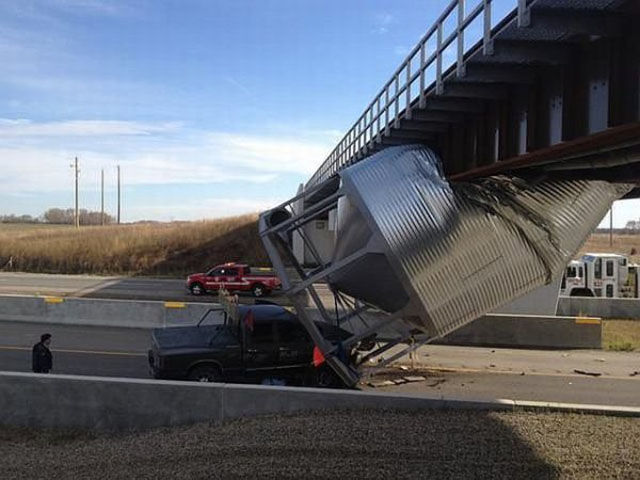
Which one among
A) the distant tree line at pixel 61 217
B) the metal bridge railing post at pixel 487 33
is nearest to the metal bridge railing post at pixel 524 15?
the metal bridge railing post at pixel 487 33

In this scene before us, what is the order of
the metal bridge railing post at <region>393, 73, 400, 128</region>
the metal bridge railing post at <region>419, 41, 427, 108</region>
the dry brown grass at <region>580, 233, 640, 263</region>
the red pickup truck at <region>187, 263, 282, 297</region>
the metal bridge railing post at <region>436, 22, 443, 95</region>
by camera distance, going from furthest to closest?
the dry brown grass at <region>580, 233, 640, 263</region> < the red pickup truck at <region>187, 263, 282, 297</region> < the metal bridge railing post at <region>393, 73, 400, 128</region> < the metal bridge railing post at <region>419, 41, 427, 108</region> < the metal bridge railing post at <region>436, 22, 443, 95</region>

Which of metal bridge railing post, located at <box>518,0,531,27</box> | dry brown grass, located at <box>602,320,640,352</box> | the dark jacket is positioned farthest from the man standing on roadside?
dry brown grass, located at <box>602,320,640,352</box>

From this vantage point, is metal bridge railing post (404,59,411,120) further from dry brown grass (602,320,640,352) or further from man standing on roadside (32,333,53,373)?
dry brown grass (602,320,640,352)

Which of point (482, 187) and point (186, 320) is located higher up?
point (482, 187)

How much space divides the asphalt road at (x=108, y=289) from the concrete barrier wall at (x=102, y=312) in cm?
949

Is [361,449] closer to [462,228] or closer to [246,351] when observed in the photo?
[462,228]

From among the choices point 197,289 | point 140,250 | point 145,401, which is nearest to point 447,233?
point 145,401

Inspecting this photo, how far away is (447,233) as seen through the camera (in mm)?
9906

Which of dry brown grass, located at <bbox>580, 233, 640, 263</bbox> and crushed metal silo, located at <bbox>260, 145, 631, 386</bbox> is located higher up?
crushed metal silo, located at <bbox>260, 145, 631, 386</bbox>

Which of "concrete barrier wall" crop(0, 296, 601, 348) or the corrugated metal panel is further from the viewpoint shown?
"concrete barrier wall" crop(0, 296, 601, 348)

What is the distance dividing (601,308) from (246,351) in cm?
1737

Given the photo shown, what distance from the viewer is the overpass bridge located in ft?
25.4

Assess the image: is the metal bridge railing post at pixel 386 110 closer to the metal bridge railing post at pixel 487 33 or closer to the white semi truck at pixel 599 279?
the metal bridge railing post at pixel 487 33

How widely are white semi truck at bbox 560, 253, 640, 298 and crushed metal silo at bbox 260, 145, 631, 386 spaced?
53.3ft
